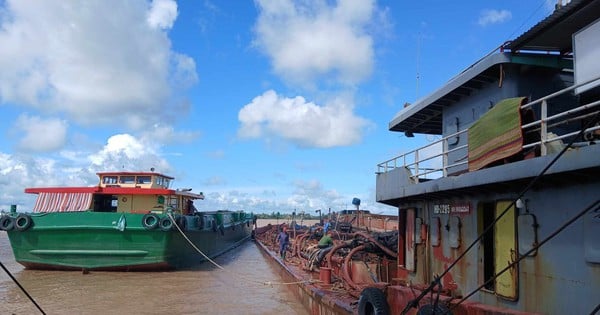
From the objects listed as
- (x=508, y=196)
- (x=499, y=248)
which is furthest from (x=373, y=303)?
(x=508, y=196)

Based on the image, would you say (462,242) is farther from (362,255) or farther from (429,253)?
(362,255)

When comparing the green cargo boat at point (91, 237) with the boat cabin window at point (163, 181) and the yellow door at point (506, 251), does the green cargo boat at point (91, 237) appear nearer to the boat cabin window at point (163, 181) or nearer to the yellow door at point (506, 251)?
the boat cabin window at point (163, 181)

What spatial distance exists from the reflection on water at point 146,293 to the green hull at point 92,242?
1.53ft

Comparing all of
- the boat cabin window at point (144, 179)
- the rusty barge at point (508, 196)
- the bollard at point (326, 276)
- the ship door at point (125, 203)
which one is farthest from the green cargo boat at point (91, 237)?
the rusty barge at point (508, 196)

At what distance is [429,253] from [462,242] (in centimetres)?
139

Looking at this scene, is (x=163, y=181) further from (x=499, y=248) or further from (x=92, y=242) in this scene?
(x=499, y=248)

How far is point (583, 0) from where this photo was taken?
23.2 feet

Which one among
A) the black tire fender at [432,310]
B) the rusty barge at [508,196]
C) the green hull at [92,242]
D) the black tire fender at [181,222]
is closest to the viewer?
the rusty barge at [508,196]

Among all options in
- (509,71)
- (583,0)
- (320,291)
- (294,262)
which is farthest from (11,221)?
(583,0)

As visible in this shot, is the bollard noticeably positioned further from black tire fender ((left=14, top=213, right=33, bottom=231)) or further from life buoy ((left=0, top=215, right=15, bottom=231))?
life buoy ((left=0, top=215, right=15, bottom=231))

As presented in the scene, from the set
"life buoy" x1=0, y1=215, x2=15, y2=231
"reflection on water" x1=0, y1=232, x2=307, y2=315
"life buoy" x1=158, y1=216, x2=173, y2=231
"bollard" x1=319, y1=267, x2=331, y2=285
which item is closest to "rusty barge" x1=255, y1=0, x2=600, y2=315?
"bollard" x1=319, y1=267, x2=331, y2=285

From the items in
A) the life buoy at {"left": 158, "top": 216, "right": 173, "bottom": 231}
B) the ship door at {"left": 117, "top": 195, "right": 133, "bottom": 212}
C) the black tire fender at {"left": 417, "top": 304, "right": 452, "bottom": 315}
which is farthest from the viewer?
the ship door at {"left": 117, "top": 195, "right": 133, "bottom": 212}

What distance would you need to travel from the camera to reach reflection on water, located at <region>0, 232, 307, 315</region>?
46.4 feet

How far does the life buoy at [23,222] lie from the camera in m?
19.0
